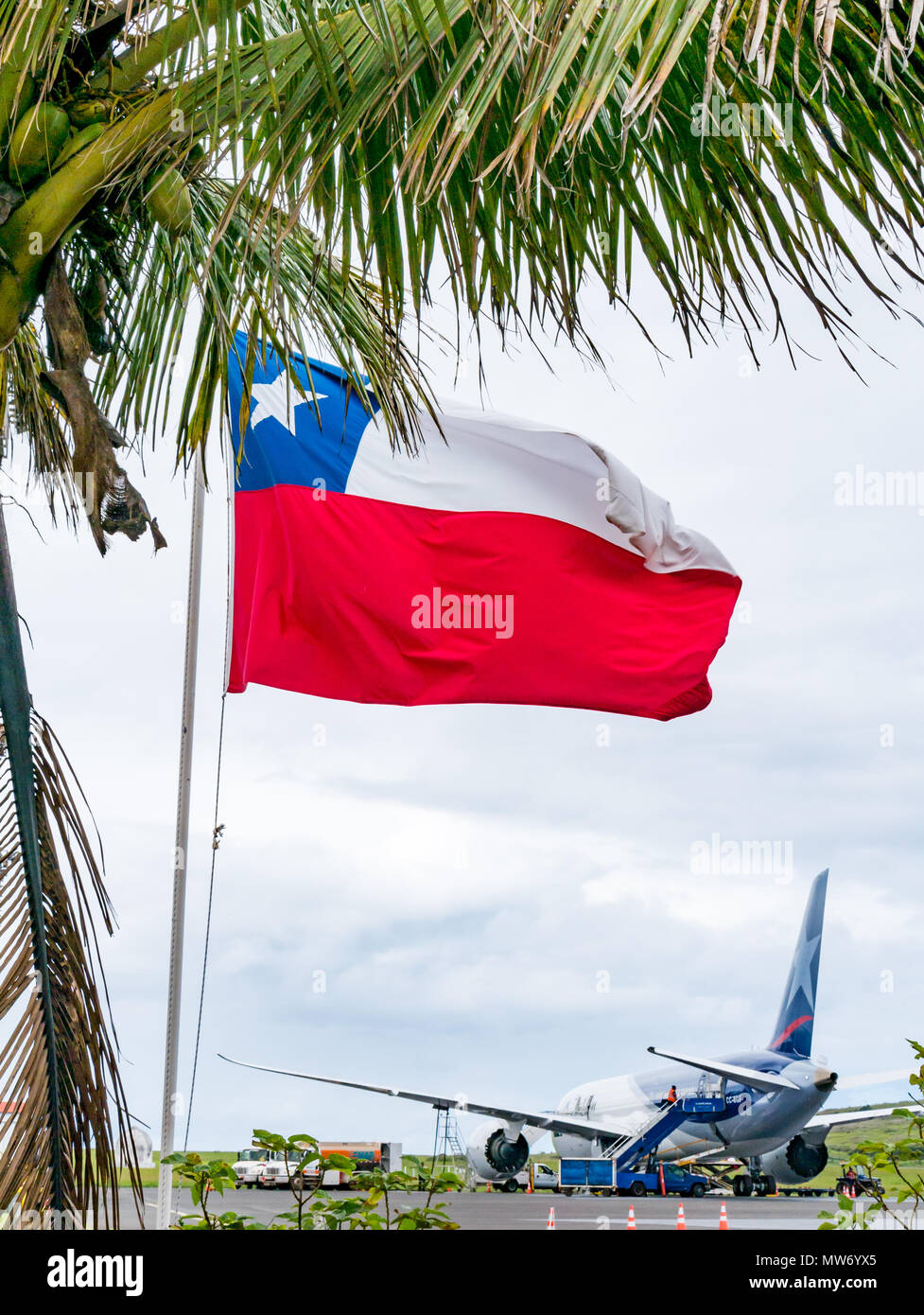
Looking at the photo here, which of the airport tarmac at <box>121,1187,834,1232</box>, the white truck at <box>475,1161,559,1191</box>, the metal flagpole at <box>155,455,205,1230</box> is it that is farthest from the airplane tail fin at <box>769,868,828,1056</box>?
the metal flagpole at <box>155,455,205,1230</box>

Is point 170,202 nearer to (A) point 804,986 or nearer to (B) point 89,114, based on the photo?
(B) point 89,114

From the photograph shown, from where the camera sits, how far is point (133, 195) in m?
3.12

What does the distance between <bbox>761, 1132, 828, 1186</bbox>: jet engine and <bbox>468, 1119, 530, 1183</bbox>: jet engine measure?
7.41m

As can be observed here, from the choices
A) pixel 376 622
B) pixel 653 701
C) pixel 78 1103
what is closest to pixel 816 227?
pixel 78 1103

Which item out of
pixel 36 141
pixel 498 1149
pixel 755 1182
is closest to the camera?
pixel 36 141

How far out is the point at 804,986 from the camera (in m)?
39.3

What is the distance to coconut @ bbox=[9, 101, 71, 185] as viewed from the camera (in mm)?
2762

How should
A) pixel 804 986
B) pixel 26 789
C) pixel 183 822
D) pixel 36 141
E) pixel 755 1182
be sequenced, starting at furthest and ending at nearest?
pixel 755 1182
pixel 804 986
pixel 183 822
pixel 26 789
pixel 36 141

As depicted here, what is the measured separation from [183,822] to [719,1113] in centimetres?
2926

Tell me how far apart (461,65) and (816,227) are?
77 cm

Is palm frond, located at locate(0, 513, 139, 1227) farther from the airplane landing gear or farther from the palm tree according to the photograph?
the airplane landing gear

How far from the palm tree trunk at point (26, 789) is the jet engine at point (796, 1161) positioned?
36.3 metres

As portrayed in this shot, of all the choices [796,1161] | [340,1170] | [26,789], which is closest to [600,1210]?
[796,1161]
